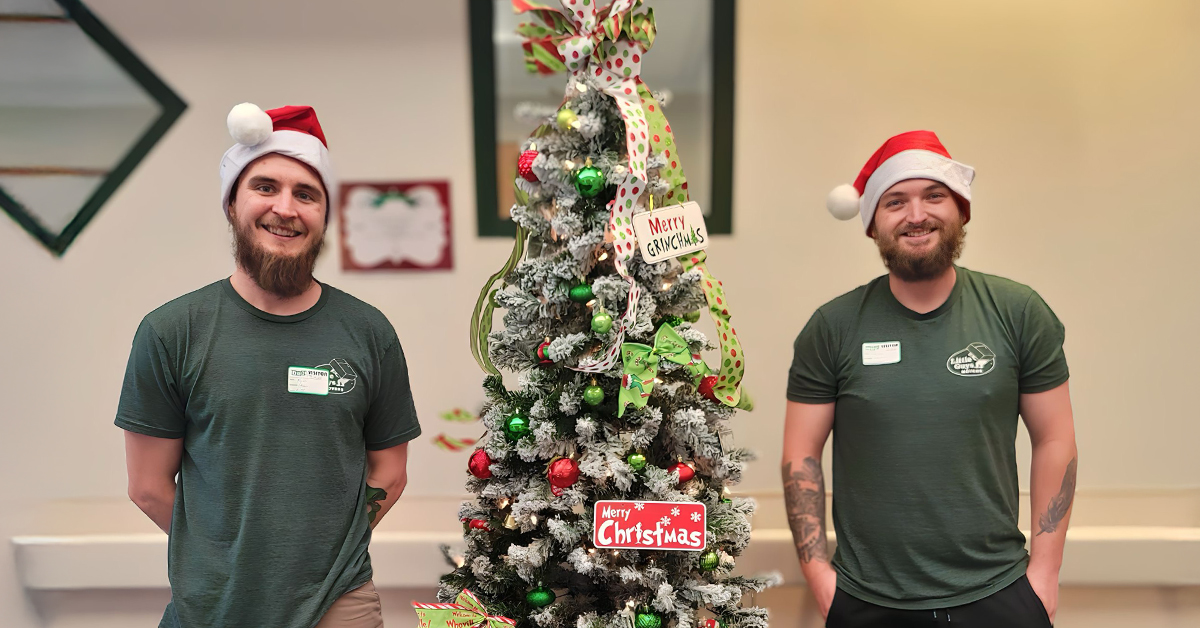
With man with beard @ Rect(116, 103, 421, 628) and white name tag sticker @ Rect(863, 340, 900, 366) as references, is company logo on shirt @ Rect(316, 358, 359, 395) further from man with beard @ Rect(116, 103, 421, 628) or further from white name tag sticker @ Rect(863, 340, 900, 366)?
white name tag sticker @ Rect(863, 340, 900, 366)

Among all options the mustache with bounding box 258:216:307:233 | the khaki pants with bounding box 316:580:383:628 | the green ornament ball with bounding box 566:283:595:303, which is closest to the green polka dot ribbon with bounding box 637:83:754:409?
the green ornament ball with bounding box 566:283:595:303

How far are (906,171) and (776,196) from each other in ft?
2.57

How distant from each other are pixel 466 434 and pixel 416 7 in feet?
5.43

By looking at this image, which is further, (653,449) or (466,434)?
(466,434)

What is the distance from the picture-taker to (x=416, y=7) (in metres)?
2.68

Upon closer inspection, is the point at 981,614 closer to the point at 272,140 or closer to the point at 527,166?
the point at 527,166

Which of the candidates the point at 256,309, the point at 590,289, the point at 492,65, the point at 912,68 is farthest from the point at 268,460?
the point at 912,68

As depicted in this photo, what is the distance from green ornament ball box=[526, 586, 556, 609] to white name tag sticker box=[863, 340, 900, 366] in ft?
3.39

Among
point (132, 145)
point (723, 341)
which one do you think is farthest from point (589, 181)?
point (132, 145)

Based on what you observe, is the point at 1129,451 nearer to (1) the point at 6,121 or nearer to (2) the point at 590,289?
(2) the point at 590,289

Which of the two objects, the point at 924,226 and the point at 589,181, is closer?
the point at 589,181

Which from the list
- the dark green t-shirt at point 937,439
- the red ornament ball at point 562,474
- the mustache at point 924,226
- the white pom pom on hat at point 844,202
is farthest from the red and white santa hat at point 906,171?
the red ornament ball at point 562,474

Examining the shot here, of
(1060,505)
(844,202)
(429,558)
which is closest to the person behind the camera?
(1060,505)

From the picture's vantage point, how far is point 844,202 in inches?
82.4
